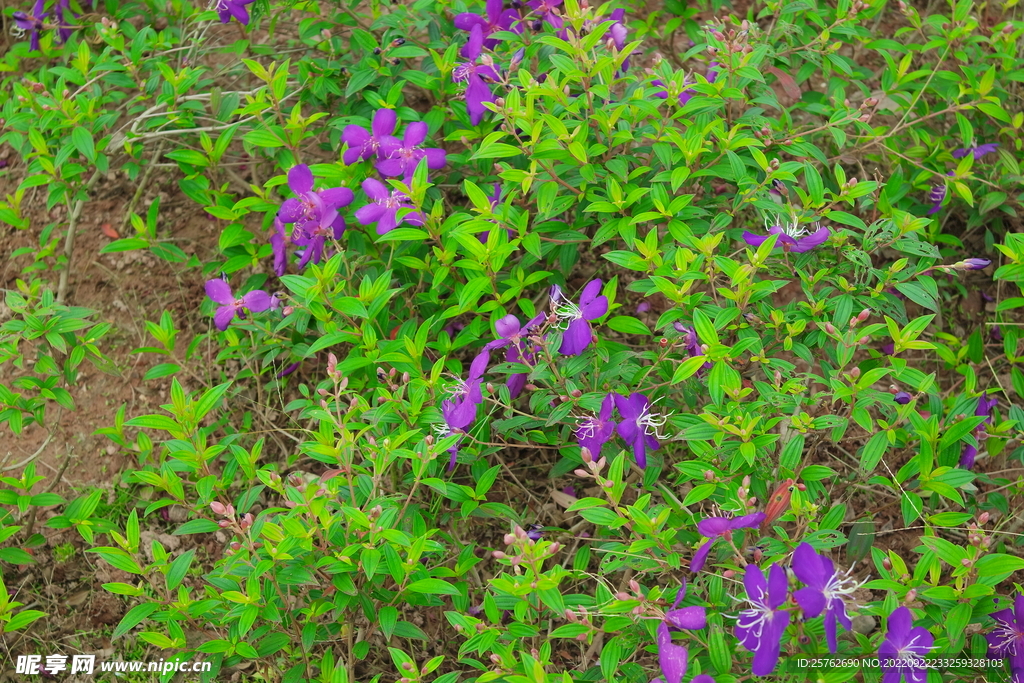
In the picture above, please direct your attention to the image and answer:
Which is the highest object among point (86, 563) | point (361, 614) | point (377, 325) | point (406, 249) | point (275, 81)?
point (275, 81)

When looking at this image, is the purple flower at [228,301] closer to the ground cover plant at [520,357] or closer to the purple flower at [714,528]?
the ground cover plant at [520,357]

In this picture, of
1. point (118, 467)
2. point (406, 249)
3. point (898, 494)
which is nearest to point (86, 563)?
point (118, 467)

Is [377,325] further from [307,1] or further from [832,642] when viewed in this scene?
[832,642]

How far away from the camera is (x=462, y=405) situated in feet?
6.94

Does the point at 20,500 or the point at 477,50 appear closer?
the point at 20,500

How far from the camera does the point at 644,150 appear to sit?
2572mm

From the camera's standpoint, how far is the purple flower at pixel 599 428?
2.10 m

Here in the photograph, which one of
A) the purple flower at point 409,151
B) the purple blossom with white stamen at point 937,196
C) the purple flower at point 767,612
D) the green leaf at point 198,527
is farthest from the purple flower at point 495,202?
the purple blossom with white stamen at point 937,196

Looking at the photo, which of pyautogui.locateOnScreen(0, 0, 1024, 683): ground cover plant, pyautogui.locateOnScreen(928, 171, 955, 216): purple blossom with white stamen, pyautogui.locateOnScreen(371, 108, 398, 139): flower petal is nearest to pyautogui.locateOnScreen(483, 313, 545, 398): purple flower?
pyautogui.locateOnScreen(0, 0, 1024, 683): ground cover plant

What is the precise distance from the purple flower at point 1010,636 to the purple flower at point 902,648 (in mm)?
268

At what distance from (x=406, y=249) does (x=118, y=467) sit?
1.37 metres

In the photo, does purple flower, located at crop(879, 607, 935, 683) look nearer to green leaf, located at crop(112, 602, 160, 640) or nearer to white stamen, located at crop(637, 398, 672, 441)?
white stamen, located at crop(637, 398, 672, 441)

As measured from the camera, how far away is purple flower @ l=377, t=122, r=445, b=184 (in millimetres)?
2529

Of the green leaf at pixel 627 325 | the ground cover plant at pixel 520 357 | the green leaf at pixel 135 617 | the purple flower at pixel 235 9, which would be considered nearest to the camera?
the ground cover plant at pixel 520 357
